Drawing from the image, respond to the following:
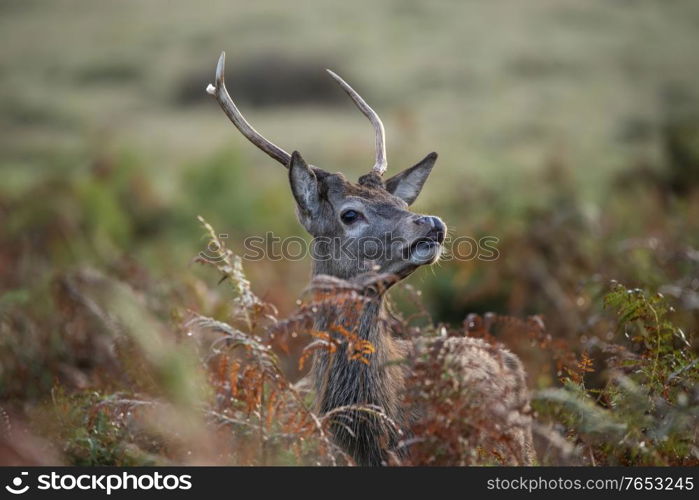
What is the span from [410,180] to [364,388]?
2.06 metres

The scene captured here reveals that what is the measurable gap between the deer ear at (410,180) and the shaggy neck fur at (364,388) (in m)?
1.23

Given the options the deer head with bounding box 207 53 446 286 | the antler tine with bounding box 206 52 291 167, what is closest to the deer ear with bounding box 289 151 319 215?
the deer head with bounding box 207 53 446 286

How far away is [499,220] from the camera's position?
40.1 feet

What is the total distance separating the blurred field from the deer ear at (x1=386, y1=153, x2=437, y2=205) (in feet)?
5.40

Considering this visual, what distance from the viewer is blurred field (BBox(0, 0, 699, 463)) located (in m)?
7.74

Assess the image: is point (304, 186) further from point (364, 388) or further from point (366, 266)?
point (364, 388)

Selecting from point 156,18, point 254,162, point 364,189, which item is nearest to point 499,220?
point 364,189

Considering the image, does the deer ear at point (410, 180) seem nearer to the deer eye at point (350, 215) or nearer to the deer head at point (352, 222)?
the deer head at point (352, 222)

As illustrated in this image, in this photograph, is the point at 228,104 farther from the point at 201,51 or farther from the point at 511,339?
the point at 201,51

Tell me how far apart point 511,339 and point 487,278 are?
1.78 meters

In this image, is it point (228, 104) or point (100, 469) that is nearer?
point (100, 469)

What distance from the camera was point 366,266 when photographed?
6.43 meters

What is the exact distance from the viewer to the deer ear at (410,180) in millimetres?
7234

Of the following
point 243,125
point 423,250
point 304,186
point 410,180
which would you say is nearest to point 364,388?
point 423,250
